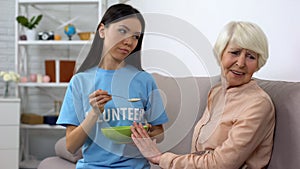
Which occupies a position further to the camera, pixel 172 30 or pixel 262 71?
pixel 262 71

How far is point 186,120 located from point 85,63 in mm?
401

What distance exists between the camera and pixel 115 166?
1.51 m

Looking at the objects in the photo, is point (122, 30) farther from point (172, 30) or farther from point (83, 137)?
point (83, 137)

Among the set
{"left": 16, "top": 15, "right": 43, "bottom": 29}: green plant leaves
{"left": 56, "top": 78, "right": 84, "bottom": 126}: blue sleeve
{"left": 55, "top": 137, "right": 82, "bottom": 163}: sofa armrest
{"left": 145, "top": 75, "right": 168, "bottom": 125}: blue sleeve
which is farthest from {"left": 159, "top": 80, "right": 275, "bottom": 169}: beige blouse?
{"left": 16, "top": 15, "right": 43, "bottom": 29}: green plant leaves

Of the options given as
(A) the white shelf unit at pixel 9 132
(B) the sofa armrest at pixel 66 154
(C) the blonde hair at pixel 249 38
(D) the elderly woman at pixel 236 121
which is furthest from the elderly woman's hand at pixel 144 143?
(A) the white shelf unit at pixel 9 132

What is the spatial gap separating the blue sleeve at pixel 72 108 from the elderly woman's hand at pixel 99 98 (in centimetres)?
12

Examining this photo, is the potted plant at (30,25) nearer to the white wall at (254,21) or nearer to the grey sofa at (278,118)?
the white wall at (254,21)

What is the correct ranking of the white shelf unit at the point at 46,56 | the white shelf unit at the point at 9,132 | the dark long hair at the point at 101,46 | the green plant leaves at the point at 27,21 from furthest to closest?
the white shelf unit at the point at 46,56
the green plant leaves at the point at 27,21
the white shelf unit at the point at 9,132
the dark long hair at the point at 101,46

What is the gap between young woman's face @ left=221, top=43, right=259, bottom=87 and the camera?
4.99 feet

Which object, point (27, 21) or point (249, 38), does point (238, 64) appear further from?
point (27, 21)

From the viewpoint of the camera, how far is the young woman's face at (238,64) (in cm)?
152

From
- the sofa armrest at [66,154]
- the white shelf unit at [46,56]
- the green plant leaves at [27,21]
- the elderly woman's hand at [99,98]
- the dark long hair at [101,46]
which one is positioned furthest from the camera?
the white shelf unit at [46,56]

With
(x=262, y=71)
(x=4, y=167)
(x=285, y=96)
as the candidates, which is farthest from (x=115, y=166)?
(x=4, y=167)

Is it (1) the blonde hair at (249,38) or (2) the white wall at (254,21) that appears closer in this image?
(2) the white wall at (254,21)
